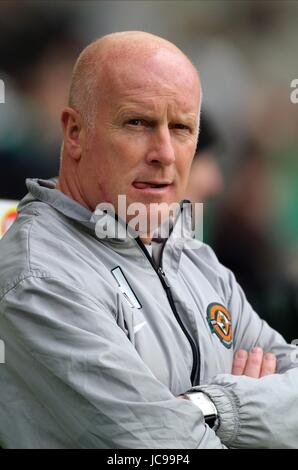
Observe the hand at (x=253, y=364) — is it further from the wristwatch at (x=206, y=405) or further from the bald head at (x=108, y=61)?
the bald head at (x=108, y=61)

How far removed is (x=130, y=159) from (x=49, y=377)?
0.55 m

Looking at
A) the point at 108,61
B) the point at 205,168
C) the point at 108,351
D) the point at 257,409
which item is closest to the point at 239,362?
the point at 257,409

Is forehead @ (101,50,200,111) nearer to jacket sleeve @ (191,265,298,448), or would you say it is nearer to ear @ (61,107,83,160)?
ear @ (61,107,83,160)

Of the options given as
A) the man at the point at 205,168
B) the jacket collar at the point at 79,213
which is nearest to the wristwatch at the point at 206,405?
the jacket collar at the point at 79,213

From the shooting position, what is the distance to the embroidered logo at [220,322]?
1714mm

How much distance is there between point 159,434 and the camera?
1271 mm

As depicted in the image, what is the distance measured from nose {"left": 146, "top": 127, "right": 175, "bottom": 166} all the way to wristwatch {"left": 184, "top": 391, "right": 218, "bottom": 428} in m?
0.53

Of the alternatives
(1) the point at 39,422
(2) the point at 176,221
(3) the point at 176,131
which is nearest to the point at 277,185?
(2) the point at 176,221

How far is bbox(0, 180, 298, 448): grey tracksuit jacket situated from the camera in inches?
50.5

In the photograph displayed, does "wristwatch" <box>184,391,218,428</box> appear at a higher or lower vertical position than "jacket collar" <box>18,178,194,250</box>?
lower

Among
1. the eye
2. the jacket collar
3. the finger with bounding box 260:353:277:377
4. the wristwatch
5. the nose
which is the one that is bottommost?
the finger with bounding box 260:353:277:377

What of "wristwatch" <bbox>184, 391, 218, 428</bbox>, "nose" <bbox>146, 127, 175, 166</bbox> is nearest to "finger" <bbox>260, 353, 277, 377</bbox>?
"wristwatch" <bbox>184, 391, 218, 428</bbox>

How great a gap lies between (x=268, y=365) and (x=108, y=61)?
87cm

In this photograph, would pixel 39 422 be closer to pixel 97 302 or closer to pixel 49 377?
pixel 49 377
